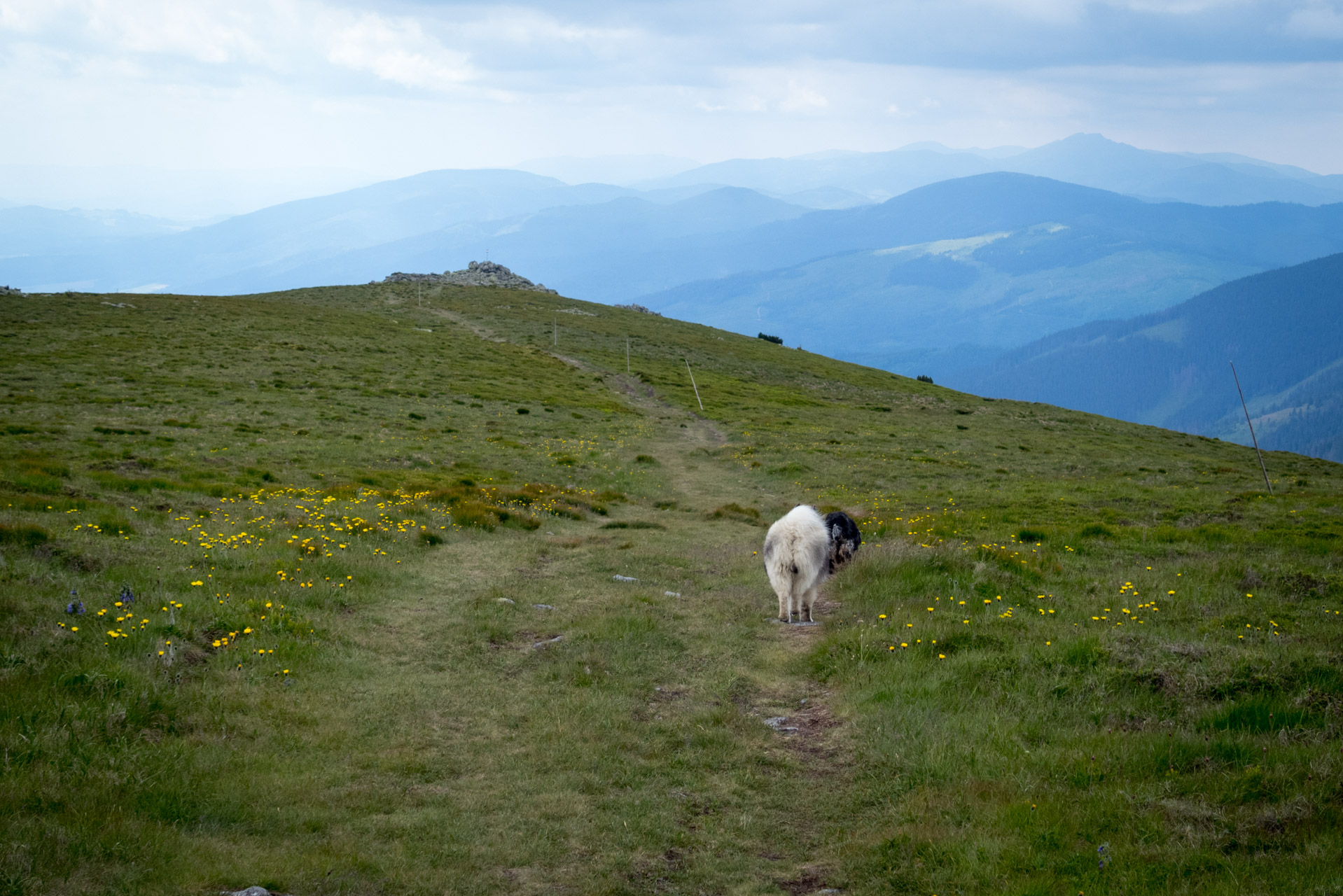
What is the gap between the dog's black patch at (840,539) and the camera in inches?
624

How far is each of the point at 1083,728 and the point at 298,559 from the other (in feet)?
40.0

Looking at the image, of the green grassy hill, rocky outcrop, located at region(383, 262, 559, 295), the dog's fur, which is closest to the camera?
the green grassy hill

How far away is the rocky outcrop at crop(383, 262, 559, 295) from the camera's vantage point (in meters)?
126

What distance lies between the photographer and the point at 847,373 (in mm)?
89188

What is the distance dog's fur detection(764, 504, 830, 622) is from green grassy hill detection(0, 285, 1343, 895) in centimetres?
54

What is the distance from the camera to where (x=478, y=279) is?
438ft

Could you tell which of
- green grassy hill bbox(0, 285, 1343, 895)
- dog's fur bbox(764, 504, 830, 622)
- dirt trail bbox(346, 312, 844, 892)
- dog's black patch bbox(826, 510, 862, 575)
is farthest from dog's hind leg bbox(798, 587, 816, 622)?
dog's black patch bbox(826, 510, 862, 575)

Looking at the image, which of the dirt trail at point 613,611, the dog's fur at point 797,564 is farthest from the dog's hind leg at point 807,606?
the dirt trail at point 613,611

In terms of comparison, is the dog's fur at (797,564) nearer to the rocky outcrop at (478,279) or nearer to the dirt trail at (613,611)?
the dirt trail at (613,611)

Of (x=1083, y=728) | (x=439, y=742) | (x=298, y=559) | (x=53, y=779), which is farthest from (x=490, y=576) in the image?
(x=1083, y=728)

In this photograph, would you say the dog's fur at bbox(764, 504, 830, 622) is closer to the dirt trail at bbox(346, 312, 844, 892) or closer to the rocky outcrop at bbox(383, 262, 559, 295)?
the dirt trail at bbox(346, 312, 844, 892)

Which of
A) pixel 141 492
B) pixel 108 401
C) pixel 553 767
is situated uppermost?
pixel 108 401

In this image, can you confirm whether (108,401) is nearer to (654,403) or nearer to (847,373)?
(654,403)

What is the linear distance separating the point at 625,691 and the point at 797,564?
424cm
